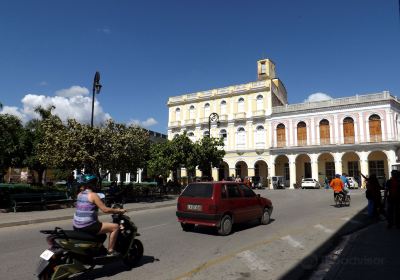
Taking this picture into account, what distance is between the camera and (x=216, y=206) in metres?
9.47

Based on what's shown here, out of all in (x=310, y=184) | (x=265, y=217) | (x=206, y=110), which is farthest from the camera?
(x=206, y=110)

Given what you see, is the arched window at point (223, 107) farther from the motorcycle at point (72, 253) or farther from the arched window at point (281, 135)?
the motorcycle at point (72, 253)

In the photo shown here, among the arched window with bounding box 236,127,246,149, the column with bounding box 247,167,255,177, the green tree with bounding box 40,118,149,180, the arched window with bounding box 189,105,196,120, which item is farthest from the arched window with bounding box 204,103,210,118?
the green tree with bounding box 40,118,149,180

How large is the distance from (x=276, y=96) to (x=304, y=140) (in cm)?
902

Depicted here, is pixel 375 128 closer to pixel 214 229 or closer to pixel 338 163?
pixel 338 163

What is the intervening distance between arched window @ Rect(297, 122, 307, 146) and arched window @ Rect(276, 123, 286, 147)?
184cm

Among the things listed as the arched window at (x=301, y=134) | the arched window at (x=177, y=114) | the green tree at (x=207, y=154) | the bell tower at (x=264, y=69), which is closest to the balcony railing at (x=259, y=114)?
the arched window at (x=301, y=134)

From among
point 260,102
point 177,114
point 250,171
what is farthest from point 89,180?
point 177,114

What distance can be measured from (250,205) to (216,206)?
179 centimetres

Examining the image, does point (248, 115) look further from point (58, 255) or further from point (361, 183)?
point (58, 255)

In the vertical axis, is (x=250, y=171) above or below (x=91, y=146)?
below

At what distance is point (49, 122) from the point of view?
65.4 ft

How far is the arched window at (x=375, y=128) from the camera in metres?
40.1

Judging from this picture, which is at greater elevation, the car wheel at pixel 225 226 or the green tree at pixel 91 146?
the green tree at pixel 91 146
